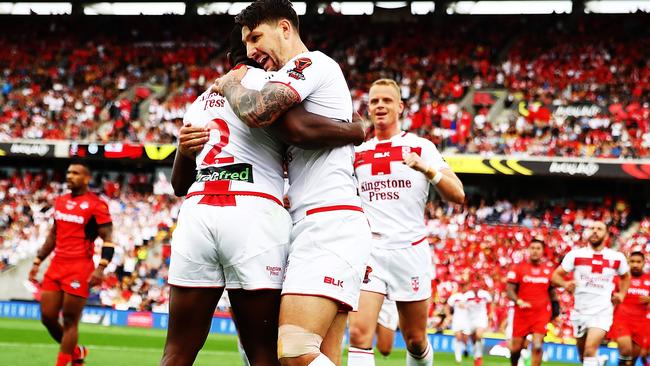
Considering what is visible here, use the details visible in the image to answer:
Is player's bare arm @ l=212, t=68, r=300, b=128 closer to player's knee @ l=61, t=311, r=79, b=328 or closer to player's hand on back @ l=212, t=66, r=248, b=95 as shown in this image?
player's hand on back @ l=212, t=66, r=248, b=95

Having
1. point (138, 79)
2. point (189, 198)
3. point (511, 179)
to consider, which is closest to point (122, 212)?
point (138, 79)

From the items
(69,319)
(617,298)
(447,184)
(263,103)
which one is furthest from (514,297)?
(263,103)

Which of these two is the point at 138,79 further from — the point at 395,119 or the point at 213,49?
the point at 395,119

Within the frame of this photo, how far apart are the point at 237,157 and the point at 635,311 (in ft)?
36.5

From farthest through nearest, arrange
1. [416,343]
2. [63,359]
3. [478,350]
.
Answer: [478,350]
[63,359]
[416,343]

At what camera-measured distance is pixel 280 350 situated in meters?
4.59

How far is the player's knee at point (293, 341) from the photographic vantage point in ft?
15.0

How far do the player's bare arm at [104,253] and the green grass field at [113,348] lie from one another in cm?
243

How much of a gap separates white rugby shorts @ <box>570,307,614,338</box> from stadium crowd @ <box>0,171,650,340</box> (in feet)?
27.8

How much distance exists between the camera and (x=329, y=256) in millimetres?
4715

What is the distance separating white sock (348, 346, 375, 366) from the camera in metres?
7.41

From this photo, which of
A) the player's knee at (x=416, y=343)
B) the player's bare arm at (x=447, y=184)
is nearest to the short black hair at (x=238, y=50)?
the player's bare arm at (x=447, y=184)

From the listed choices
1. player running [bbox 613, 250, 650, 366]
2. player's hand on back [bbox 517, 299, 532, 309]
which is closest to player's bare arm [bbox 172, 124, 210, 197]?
player's hand on back [bbox 517, 299, 532, 309]

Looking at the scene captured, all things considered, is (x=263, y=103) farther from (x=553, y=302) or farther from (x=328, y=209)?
(x=553, y=302)
